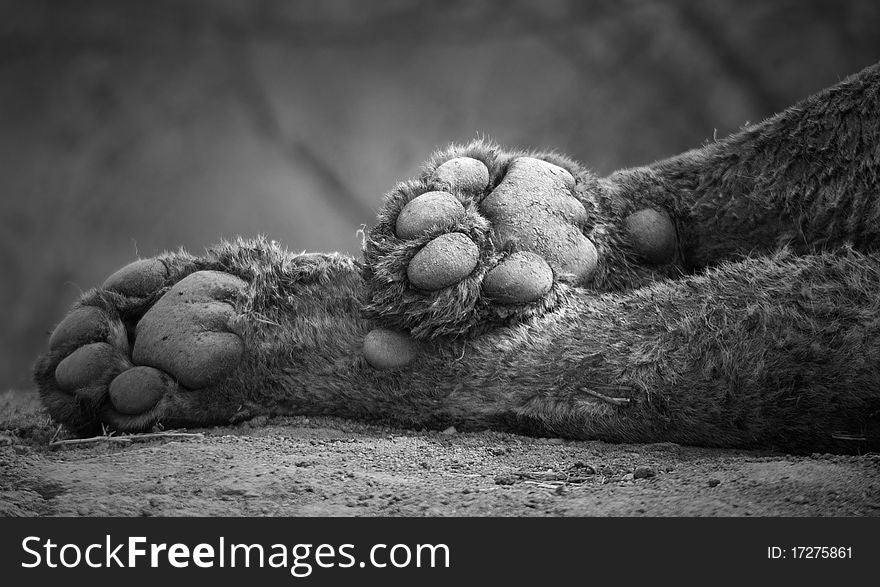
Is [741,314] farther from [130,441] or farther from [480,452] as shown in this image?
[130,441]

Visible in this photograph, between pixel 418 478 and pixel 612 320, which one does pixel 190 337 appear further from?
pixel 612 320

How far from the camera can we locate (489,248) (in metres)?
1.06

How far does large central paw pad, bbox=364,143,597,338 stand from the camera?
41.1 inches

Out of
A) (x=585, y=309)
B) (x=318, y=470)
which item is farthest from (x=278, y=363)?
(x=585, y=309)

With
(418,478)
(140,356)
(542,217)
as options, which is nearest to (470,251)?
(542,217)

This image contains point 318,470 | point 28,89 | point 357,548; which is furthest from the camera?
point 28,89

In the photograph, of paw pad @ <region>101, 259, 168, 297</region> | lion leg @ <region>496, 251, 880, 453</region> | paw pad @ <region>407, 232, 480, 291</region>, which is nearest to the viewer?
lion leg @ <region>496, 251, 880, 453</region>

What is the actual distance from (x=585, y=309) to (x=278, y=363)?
1.44 ft

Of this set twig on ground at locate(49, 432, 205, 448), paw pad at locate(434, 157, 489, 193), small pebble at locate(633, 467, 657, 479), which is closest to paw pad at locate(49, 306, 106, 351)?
twig on ground at locate(49, 432, 205, 448)

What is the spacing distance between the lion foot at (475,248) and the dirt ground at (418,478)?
0.17 meters

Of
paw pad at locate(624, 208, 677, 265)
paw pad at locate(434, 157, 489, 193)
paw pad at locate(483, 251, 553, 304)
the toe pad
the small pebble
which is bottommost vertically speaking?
the small pebble

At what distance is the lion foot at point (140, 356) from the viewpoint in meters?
1.08

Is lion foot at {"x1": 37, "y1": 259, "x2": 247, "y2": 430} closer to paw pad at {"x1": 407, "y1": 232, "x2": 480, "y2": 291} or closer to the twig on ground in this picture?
the twig on ground

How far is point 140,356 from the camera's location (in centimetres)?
110
